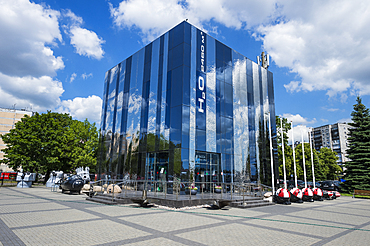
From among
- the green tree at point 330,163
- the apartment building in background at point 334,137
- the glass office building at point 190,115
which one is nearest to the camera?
the glass office building at point 190,115

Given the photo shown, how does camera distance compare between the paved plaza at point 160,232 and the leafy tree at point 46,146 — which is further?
the leafy tree at point 46,146

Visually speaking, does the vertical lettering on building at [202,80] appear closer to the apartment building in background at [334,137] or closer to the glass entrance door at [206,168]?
the glass entrance door at [206,168]

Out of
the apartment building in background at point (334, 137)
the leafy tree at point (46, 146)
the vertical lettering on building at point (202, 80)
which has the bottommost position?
the leafy tree at point (46, 146)

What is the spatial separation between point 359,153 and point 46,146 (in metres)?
40.8

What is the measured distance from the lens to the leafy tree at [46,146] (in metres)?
31.8

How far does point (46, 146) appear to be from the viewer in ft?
108

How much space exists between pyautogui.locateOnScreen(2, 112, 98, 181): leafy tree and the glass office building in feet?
32.0

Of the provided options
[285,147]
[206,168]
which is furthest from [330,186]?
[206,168]

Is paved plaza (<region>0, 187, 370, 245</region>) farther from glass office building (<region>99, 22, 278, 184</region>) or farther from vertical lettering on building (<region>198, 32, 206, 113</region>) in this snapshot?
vertical lettering on building (<region>198, 32, 206, 113</region>)

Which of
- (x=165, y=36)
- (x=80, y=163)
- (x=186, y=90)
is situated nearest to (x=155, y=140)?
(x=186, y=90)

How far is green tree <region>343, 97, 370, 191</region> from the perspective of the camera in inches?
1094

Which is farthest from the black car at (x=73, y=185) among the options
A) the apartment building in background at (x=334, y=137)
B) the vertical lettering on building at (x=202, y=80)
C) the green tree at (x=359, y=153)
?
the apartment building in background at (x=334, y=137)

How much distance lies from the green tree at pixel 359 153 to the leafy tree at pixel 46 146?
120 feet

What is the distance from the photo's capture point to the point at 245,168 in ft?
77.4
